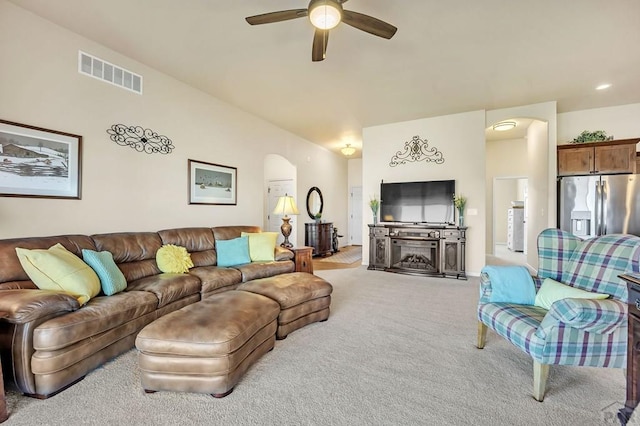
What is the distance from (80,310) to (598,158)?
664 cm

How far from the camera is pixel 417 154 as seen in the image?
545cm

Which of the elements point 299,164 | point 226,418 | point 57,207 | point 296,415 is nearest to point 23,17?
point 57,207

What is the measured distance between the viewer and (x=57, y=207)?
2.70m

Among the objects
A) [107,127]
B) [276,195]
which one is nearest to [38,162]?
[107,127]

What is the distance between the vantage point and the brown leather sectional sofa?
167 centimetres

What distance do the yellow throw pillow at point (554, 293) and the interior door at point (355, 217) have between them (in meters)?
7.25

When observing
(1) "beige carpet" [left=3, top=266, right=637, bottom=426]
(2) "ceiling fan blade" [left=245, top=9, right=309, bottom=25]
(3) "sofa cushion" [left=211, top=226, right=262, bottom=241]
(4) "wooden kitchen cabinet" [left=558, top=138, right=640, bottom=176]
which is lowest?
(1) "beige carpet" [left=3, top=266, right=637, bottom=426]

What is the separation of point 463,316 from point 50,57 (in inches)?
195

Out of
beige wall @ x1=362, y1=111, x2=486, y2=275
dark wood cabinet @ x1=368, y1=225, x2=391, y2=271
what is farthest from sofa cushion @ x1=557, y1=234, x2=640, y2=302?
dark wood cabinet @ x1=368, y1=225, x2=391, y2=271

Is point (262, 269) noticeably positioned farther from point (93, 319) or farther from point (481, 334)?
point (481, 334)

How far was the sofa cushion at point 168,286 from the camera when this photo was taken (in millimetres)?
2496

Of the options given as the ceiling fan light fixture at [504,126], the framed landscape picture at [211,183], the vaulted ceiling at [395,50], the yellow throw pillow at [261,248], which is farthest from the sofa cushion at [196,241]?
the ceiling fan light fixture at [504,126]

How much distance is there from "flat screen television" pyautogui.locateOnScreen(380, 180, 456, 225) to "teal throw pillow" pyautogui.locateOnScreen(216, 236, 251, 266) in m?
2.97

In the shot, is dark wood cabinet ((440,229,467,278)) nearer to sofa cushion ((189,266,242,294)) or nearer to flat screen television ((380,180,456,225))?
flat screen television ((380,180,456,225))
